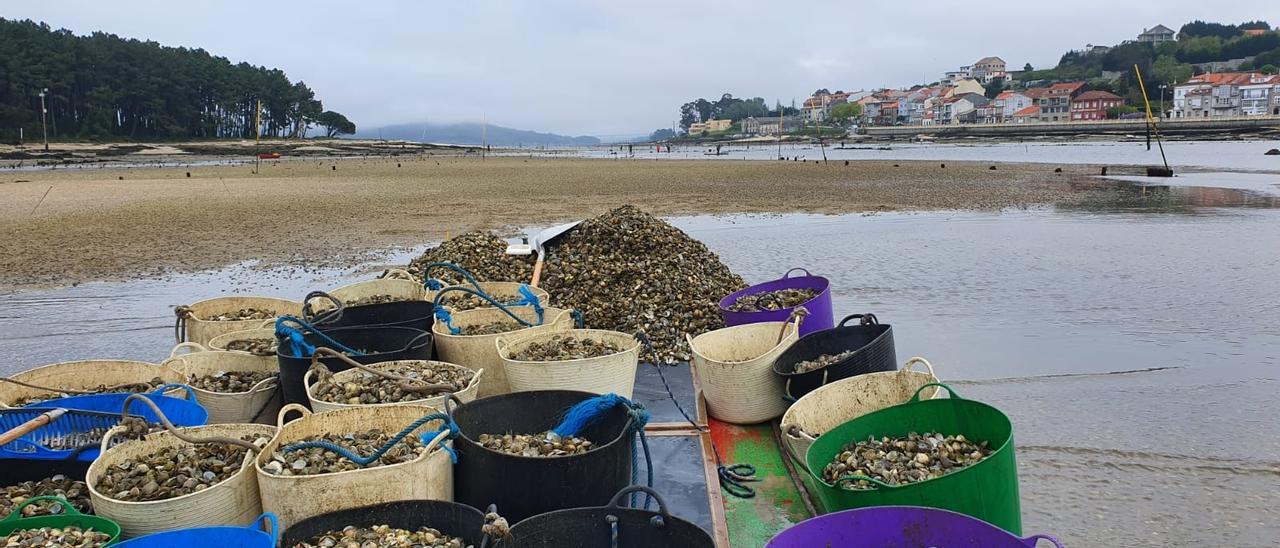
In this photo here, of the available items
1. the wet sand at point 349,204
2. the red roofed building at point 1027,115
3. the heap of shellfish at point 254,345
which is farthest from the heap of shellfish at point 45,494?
the red roofed building at point 1027,115

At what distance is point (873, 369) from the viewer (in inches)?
183

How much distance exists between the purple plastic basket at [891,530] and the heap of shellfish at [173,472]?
204 cm

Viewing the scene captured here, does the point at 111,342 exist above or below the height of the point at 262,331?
below

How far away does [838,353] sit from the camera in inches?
200

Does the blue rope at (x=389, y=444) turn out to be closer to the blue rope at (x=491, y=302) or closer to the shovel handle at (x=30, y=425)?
the shovel handle at (x=30, y=425)

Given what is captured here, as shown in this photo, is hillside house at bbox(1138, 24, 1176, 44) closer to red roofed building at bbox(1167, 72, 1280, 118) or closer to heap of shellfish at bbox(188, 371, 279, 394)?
red roofed building at bbox(1167, 72, 1280, 118)

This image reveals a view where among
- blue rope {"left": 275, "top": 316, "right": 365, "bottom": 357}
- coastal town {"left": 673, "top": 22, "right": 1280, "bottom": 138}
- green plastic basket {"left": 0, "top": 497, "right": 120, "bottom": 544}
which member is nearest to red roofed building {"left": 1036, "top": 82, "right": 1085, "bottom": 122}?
coastal town {"left": 673, "top": 22, "right": 1280, "bottom": 138}

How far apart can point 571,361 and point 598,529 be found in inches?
63.0

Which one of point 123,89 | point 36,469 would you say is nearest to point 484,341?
point 36,469

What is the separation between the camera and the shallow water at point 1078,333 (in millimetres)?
4441

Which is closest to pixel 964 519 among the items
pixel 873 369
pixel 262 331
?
pixel 873 369

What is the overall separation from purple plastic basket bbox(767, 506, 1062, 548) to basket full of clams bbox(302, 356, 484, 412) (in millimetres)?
1701

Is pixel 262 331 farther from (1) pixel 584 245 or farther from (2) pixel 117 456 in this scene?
(1) pixel 584 245

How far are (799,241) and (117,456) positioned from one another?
483 inches
